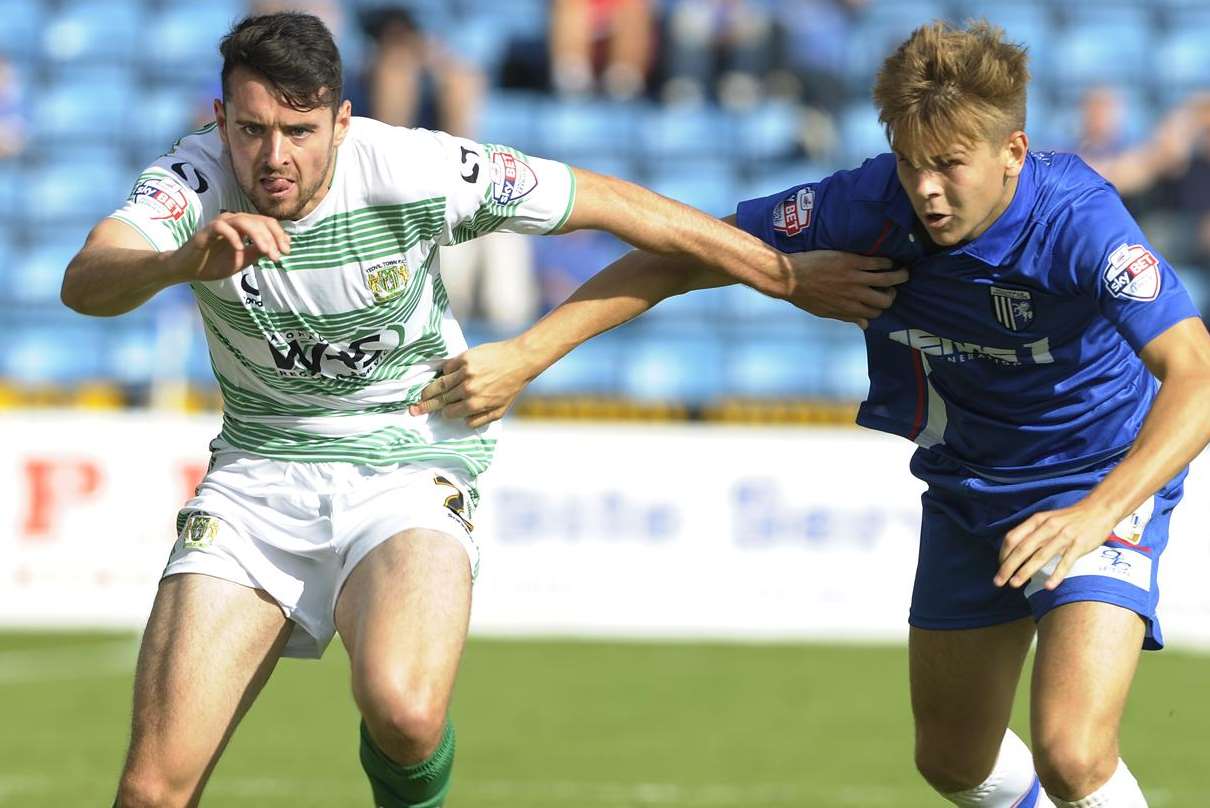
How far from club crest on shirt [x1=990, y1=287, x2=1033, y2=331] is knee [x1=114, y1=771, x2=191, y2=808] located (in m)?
2.37

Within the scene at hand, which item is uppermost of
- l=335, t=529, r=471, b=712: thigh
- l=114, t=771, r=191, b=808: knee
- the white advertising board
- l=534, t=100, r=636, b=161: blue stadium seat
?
l=335, t=529, r=471, b=712: thigh

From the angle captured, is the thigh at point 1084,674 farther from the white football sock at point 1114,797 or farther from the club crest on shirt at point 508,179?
the club crest on shirt at point 508,179

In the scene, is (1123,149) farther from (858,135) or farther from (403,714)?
(403,714)

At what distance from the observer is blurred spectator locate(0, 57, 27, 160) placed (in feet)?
46.0

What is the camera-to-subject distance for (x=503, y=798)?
6.70 m

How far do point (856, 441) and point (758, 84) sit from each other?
3.88m

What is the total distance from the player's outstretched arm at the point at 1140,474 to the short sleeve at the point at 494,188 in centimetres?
158

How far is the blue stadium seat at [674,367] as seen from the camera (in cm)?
1259

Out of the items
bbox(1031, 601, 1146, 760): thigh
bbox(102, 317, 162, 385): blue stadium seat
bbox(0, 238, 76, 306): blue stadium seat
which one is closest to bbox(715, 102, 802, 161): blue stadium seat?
bbox(102, 317, 162, 385): blue stadium seat

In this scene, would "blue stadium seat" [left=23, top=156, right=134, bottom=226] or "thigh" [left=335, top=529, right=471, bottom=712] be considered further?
"blue stadium seat" [left=23, top=156, right=134, bottom=226]

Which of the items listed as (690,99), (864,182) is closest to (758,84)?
(690,99)

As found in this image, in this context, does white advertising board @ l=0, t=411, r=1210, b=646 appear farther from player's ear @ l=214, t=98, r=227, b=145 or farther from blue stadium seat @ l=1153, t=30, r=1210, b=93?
player's ear @ l=214, t=98, r=227, b=145

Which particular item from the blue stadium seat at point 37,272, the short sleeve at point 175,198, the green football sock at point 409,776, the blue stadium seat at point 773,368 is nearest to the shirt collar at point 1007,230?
the green football sock at point 409,776

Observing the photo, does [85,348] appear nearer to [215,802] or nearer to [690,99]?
[690,99]
